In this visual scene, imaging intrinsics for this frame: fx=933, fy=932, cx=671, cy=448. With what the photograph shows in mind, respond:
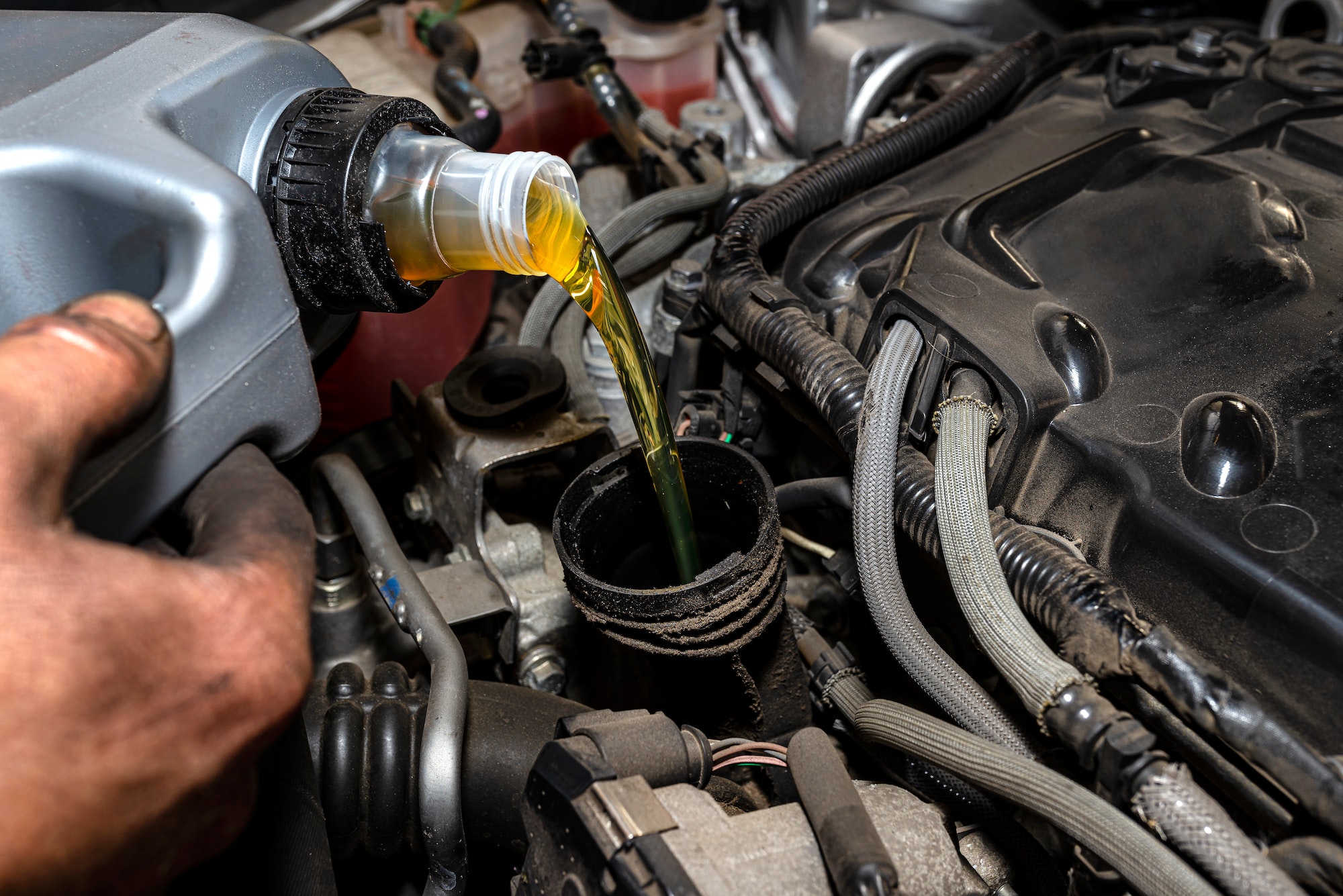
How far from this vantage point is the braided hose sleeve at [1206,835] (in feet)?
1.65

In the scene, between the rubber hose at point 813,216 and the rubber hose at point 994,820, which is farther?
the rubber hose at point 813,216

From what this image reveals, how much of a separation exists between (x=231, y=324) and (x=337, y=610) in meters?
0.57

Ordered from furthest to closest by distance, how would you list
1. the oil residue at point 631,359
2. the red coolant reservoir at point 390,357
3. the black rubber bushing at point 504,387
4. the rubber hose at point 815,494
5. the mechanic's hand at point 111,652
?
the red coolant reservoir at point 390,357, the black rubber bushing at point 504,387, the rubber hose at point 815,494, the oil residue at point 631,359, the mechanic's hand at point 111,652

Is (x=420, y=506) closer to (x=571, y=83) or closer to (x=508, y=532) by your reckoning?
(x=508, y=532)

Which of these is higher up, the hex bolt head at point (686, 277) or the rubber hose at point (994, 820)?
the hex bolt head at point (686, 277)

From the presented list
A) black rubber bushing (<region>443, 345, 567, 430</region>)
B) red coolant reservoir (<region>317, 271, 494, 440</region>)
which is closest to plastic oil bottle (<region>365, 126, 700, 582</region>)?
black rubber bushing (<region>443, 345, 567, 430</region>)

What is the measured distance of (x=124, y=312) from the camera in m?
0.49

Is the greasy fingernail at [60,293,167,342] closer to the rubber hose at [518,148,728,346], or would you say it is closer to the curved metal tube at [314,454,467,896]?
the curved metal tube at [314,454,467,896]

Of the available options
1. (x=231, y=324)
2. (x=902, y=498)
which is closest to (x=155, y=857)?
(x=231, y=324)

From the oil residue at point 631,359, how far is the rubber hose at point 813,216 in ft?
0.41

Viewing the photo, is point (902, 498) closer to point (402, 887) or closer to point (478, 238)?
point (478, 238)

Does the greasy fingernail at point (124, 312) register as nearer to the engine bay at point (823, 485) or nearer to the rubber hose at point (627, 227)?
the engine bay at point (823, 485)

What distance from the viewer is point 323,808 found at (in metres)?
0.72

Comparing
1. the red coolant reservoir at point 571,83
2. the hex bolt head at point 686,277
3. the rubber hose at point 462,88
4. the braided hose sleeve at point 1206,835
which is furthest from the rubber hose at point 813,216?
the red coolant reservoir at point 571,83
